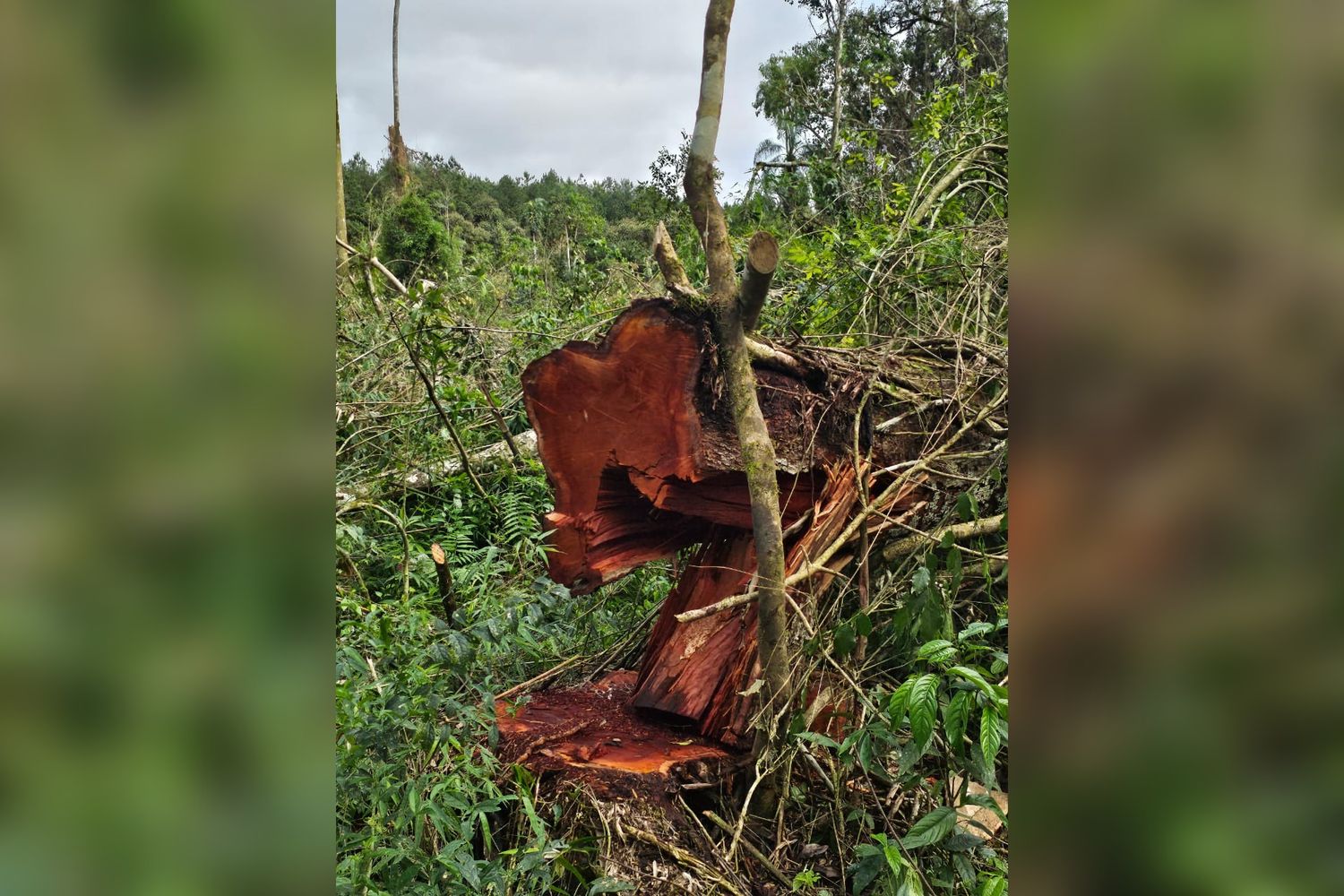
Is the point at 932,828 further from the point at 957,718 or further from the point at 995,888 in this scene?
the point at 957,718

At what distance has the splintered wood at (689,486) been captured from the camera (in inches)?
102

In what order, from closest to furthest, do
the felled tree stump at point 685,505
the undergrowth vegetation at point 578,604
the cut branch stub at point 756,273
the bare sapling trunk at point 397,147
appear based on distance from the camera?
the undergrowth vegetation at point 578,604
the cut branch stub at point 756,273
the felled tree stump at point 685,505
the bare sapling trunk at point 397,147

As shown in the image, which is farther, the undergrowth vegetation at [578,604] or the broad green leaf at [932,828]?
the undergrowth vegetation at [578,604]

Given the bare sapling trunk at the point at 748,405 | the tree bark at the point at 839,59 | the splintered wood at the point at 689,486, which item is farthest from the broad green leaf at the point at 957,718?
the tree bark at the point at 839,59

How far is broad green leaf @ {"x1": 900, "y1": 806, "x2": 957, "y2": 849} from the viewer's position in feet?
5.24

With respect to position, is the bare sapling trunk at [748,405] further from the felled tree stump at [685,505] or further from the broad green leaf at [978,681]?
the broad green leaf at [978,681]

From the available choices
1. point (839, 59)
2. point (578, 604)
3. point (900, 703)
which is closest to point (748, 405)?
point (900, 703)

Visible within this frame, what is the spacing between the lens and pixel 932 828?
163 cm

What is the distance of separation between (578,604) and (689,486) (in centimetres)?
127
